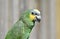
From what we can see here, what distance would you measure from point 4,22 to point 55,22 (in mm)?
507

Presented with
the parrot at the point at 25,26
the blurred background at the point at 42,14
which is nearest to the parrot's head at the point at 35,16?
the parrot at the point at 25,26

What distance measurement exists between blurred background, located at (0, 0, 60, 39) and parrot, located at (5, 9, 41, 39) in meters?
0.26

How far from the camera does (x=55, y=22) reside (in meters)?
1.93

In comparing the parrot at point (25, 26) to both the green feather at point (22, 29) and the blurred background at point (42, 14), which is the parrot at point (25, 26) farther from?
the blurred background at point (42, 14)

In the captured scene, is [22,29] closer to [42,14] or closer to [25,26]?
[25,26]

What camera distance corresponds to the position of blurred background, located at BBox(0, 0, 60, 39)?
1665mm

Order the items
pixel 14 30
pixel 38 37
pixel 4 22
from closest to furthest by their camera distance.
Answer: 1. pixel 14 30
2. pixel 4 22
3. pixel 38 37

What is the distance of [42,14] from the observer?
6.01ft

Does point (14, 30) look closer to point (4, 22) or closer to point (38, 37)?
point (4, 22)

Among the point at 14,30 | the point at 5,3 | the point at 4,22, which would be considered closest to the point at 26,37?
the point at 14,30

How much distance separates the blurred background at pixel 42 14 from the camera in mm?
1665

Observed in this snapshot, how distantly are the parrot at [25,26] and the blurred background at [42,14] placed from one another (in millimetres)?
255

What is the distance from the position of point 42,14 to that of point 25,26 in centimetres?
51

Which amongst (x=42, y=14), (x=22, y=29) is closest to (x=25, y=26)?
(x=22, y=29)
